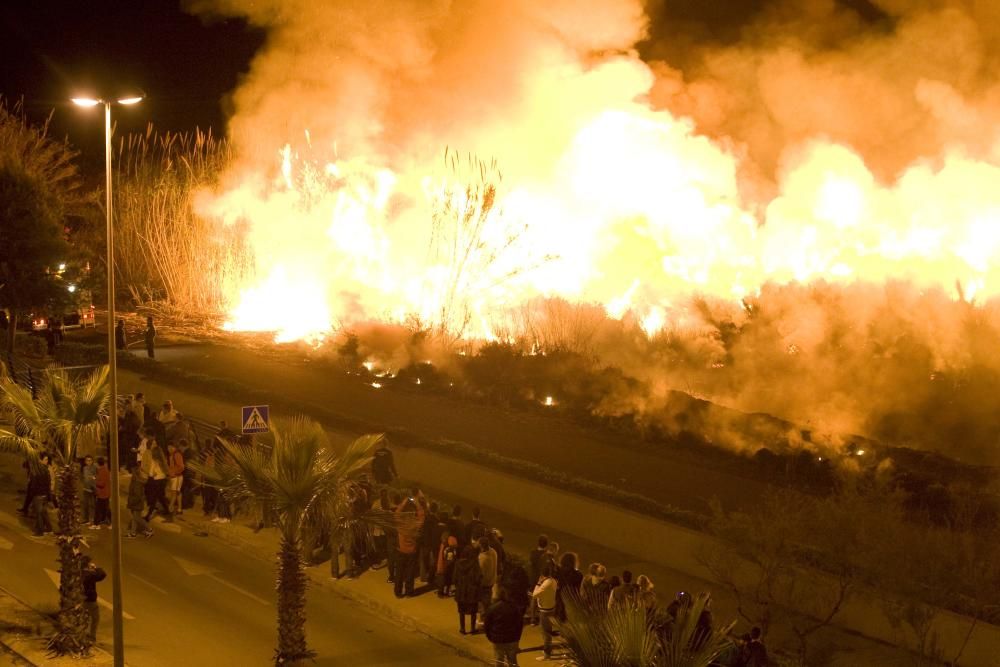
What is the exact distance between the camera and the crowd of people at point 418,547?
1032 cm

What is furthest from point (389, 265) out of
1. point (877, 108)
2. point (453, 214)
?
point (877, 108)

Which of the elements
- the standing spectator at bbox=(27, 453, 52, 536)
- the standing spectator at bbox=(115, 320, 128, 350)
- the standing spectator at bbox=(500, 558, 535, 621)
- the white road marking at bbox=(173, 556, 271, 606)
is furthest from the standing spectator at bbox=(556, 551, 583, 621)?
the standing spectator at bbox=(115, 320, 128, 350)

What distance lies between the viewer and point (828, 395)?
23406 millimetres

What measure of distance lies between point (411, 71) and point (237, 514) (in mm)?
20785

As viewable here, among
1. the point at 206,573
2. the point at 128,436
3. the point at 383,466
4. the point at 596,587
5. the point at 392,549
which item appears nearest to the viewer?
the point at 596,587

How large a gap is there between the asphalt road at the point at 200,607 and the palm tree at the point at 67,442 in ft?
1.89

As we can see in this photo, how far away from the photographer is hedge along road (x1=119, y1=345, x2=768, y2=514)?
Result: 1827cm

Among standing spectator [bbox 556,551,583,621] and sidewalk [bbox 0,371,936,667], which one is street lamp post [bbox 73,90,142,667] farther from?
standing spectator [bbox 556,551,583,621]

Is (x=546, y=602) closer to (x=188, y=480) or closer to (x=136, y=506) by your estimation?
(x=136, y=506)

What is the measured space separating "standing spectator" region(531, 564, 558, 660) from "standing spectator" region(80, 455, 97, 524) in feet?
22.9

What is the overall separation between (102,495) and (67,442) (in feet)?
13.8

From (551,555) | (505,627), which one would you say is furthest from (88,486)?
(505,627)

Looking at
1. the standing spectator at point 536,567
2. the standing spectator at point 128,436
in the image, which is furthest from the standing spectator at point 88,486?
the standing spectator at point 536,567

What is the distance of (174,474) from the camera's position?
616 inches
